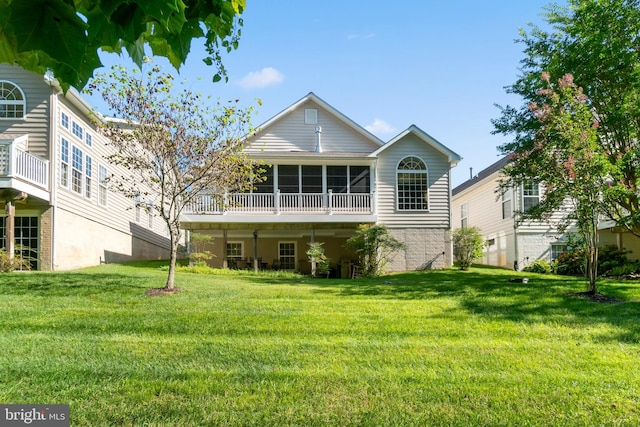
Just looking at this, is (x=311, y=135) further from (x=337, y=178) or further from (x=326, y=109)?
(x=337, y=178)

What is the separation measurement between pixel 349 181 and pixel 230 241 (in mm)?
6293

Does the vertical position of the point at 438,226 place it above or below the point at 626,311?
above

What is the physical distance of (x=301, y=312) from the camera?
30.1 feet

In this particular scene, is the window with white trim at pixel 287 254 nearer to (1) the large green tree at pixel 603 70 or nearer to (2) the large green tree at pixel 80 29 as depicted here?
(1) the large green tree at pixel 603 70

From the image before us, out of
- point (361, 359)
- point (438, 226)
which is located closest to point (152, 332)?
point (361, 359)

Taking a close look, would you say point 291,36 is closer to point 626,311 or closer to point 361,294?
point 361,294

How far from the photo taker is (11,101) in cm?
1605

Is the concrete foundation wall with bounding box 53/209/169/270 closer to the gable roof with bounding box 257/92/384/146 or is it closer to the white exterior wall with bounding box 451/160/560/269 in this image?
the gable roof with bounding box 257/92/384/146

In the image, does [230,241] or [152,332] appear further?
[230,241]

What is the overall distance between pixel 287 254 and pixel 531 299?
1461 cm

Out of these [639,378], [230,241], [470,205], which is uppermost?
[470,205]

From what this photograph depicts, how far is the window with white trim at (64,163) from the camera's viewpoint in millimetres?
16484

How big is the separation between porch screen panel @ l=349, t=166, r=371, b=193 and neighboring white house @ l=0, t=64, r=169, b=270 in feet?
33.3

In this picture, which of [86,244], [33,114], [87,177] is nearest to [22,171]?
[33,114]
